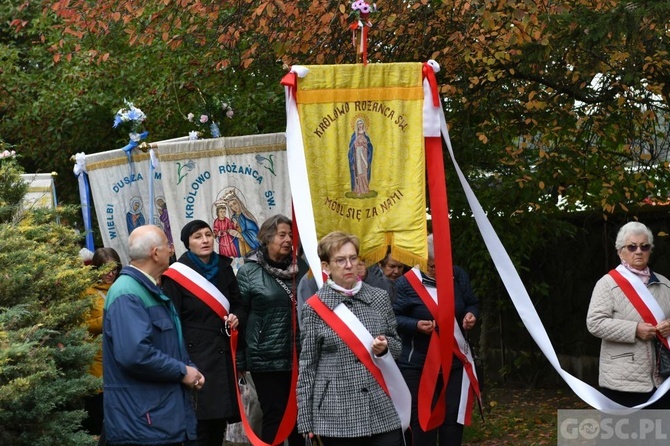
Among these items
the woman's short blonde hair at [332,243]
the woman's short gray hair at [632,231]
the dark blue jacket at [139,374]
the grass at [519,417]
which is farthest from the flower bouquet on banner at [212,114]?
the dark blue jacket at [139,374]

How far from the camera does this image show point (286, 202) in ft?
31.4

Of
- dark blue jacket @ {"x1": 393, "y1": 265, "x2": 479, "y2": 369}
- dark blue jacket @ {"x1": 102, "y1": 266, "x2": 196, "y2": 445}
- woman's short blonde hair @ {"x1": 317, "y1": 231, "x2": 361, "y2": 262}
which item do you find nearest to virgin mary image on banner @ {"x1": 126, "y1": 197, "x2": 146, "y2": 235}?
dark blue jacket @ {"x1": 393, "y1": 265, "x2": 479, "y2": 369}

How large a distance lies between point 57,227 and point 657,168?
557 cm

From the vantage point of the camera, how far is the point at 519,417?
12.4 m

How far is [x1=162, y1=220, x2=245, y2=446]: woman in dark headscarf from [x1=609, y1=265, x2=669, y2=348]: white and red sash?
8.61 ft

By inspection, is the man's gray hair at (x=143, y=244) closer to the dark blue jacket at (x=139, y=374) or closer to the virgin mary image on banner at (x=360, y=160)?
the dark blue jacket at (x=139, y=374)

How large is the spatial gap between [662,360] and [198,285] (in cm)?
312

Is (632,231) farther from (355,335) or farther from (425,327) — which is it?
(355,335)

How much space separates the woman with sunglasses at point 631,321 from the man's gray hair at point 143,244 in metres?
3.16

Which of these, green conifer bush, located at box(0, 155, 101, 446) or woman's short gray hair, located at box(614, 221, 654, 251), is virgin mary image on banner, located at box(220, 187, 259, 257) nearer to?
green conifer bush, located at box(0, 155, 101, 446)

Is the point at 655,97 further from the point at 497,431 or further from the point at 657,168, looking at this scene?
the point at 497,431

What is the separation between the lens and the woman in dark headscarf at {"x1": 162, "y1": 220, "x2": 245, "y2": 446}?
25.4 feet

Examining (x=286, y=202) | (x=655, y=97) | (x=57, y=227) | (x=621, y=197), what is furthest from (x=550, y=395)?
(x=57, y=227)

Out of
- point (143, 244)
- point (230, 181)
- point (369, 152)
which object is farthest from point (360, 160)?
point (230, 181)
